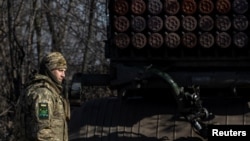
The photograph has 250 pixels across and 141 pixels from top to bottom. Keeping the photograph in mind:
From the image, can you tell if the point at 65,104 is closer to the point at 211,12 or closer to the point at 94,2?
the point at 211,12

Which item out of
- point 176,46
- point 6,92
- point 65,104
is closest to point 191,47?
point 176,46

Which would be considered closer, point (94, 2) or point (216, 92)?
point (216, 92)

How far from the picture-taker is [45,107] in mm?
5867

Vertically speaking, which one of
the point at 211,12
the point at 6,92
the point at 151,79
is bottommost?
the point at 6,92

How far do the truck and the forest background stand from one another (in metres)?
5.75

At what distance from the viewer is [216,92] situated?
22.3 feet

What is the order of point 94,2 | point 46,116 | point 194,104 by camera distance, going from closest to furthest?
1. point 46,116
2. point 194,104
3. point 94,2

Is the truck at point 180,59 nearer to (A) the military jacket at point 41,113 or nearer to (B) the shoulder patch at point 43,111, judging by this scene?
(A) the military jacket at point 41,113

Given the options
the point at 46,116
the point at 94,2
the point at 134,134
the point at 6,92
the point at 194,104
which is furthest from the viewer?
the point at 94,2

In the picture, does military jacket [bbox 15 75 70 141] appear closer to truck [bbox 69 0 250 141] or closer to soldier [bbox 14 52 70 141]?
soldier [bbox 14 52 70 141]

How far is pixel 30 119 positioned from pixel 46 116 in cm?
15

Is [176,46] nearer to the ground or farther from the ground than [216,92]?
farther from the ground

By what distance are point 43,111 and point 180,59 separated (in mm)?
1402

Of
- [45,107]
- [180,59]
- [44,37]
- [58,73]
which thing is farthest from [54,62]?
[44,37]
